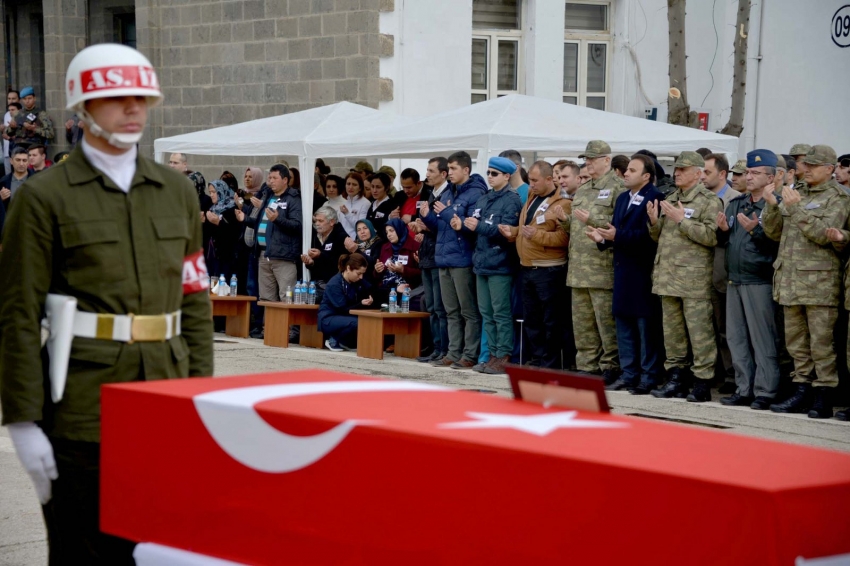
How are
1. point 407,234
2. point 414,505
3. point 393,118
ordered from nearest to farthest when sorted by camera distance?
point 414,505, point 407,234, point 393,118

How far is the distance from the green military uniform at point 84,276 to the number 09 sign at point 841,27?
58.5 feet

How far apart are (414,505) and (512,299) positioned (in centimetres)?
917

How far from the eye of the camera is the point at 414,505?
2.75 meters

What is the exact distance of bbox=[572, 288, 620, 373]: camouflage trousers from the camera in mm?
10914

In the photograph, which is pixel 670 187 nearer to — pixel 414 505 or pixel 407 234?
pixel 407 234

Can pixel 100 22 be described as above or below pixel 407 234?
above

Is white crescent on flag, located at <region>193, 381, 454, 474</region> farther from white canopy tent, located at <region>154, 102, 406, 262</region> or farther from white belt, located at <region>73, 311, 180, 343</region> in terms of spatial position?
white canopy tent, located at <region>154, 102, 406, 262</region>

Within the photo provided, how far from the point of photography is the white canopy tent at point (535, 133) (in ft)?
40.0

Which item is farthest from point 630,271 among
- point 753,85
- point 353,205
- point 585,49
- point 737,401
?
point 753,85

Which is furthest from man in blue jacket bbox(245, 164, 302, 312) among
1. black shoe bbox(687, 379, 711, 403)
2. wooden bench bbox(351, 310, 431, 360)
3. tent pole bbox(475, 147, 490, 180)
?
black shoe bbox(687, 379, 711, 403)

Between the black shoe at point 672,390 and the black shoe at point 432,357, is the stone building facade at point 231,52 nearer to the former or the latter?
the black shoe at point 432,357

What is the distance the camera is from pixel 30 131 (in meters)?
23.9

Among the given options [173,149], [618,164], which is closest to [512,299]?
[618,164]

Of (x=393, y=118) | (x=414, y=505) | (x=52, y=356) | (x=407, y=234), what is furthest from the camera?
(x=393, y=118)
